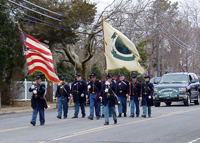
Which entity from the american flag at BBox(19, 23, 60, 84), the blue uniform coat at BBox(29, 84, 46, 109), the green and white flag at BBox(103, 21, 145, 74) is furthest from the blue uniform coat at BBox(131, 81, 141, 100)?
the blue uniform coat at BBox(29, 84, 46, 109)

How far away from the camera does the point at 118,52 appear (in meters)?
13.4

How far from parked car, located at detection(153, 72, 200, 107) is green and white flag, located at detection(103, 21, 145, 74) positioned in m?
8.25

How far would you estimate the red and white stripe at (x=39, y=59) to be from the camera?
13320 millimetres

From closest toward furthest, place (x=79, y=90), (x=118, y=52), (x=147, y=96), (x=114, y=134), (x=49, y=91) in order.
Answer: (x=114, y=134) → (x=118, y=52) → (x=147, y=96) → (x=79, y=90) → (x=49, y=91)

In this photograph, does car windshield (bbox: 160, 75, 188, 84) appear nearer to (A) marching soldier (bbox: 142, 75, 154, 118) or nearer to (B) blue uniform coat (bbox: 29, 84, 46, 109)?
(A) marching soldier (bbox: 142, 75, 154, 118)

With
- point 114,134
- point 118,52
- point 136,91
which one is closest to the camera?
point 114,134

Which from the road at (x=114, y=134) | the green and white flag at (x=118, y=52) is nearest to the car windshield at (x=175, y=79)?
the green and white flag at (x=118, y=52)

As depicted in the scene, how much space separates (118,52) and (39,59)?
319 centimetres

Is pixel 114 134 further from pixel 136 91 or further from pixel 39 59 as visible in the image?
pixel 136 91

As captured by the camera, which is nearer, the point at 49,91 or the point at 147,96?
the point at 147,96

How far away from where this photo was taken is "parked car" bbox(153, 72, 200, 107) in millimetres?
20859

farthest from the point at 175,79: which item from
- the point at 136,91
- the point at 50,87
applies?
the point at 50,87

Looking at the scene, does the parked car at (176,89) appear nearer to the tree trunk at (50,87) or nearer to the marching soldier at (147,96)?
the marching soldier at (147,96)

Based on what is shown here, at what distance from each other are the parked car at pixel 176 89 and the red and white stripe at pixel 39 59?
9549 mm
